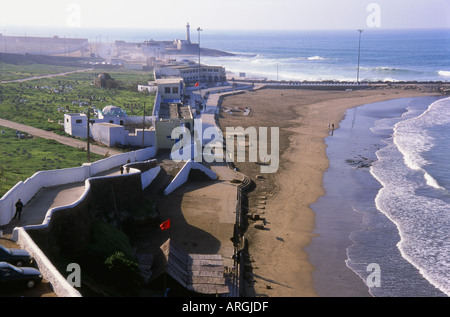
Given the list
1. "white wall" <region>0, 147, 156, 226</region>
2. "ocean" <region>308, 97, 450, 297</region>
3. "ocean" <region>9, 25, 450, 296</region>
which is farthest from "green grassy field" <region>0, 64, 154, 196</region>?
"ocean" <region>308, 97, 450, 297</region>

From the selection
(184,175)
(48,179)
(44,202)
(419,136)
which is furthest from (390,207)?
(419,136)

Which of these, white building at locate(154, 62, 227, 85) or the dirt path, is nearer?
the dirt path

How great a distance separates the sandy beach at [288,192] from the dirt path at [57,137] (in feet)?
30.3

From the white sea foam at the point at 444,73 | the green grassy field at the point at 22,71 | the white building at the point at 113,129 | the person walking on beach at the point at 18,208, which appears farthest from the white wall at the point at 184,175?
the white sea foam at the point at 444,73

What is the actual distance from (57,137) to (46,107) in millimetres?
10948

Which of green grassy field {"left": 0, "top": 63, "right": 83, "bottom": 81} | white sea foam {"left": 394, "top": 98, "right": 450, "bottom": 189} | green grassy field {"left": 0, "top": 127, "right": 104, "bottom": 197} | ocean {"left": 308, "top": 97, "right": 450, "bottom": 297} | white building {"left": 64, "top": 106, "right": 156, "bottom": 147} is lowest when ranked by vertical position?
ocean {"left": 308, "top": 97, "right": 450, "bottom": 297}

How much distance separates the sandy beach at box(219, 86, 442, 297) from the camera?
2069 centimetres

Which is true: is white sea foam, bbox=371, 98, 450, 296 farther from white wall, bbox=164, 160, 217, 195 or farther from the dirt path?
the dirt path

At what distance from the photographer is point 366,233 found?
82.6ft

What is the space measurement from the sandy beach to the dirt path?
9.25m

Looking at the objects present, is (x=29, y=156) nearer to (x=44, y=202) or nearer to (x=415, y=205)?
(x=44, y=202)

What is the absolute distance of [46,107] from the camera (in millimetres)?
43844

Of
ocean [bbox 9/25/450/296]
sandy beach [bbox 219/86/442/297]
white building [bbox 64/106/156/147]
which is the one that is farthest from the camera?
white building [bbox 64/106/156/147]
